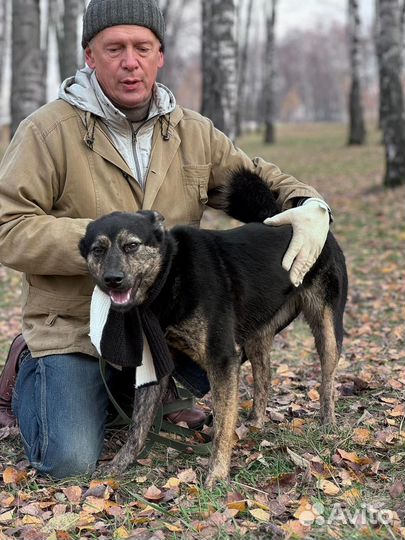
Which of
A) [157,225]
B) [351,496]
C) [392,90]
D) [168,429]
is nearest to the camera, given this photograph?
[351,496]

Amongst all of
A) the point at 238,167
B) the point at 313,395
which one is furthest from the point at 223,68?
the point at 313,395

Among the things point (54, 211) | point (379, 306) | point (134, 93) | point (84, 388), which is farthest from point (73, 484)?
point (379, 306)

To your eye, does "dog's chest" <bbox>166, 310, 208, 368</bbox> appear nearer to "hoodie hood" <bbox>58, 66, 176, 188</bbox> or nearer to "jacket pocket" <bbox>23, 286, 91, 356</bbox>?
"jacket pocket" <bbox>23, 286, 91, 356</bbox>

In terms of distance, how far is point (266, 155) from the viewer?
2442 centimetres

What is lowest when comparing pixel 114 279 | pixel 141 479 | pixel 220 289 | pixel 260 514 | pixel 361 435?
pixel 141 479

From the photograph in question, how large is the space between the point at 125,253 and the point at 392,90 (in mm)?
11333

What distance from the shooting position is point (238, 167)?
4176 mm

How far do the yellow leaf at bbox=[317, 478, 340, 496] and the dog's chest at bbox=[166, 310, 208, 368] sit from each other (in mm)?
839

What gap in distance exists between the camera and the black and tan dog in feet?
10.7

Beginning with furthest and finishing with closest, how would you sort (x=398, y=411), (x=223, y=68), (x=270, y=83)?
(x=270, y=83) → (x=223, y=68) → (x=398, y=411)

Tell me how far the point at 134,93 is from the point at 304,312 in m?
1.71

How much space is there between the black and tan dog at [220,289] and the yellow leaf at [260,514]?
1.39 ft

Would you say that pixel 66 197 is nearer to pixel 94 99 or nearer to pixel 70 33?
pixel 94 99

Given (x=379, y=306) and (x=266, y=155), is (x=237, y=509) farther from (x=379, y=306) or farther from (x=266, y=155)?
(x=266, y=155)
